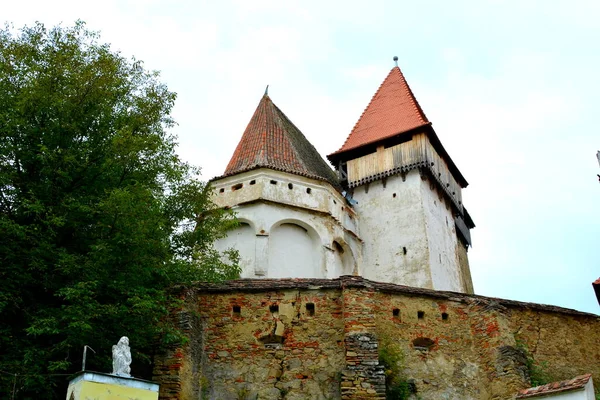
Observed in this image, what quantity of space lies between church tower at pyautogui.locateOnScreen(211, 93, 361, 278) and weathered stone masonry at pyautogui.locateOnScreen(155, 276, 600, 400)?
364 inches

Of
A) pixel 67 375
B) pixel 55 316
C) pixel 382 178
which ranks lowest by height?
pixel 67 375

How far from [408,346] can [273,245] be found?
11070mm

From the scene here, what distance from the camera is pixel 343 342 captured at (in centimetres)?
1567

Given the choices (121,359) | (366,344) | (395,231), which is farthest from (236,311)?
(395,231)

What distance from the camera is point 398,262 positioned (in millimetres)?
29062

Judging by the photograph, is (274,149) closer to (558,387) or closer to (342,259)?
(342,259)

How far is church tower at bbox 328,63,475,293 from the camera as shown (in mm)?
29078

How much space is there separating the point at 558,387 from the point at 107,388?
7.93 m

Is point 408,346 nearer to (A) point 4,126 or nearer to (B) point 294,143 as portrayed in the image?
(A) point 4,126

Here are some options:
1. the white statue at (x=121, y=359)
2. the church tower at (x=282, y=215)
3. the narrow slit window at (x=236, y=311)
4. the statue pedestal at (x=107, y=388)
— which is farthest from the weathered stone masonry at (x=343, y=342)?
the church tower at (x=282, y=215)

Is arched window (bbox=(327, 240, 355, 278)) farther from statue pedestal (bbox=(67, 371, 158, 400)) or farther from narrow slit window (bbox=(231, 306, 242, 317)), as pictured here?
statue pedestal (bbox=(67, 371, 158, 400))

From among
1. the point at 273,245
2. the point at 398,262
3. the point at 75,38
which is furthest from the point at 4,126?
the point at 398,262

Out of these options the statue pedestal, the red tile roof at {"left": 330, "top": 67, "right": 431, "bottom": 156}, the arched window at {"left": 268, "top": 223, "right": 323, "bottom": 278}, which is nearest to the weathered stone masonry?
the statue pedestal

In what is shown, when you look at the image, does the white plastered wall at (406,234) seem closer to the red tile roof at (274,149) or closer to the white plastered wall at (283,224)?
the red tile roof at (274,149)
